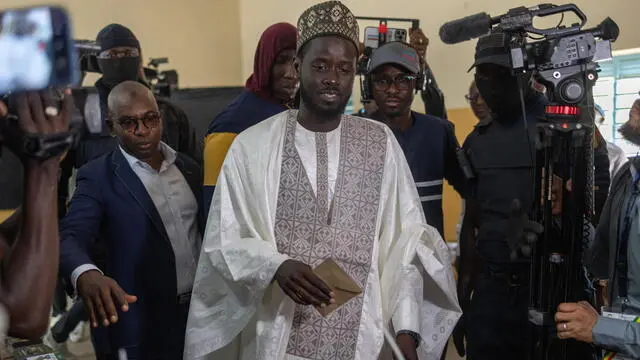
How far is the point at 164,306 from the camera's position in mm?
2438

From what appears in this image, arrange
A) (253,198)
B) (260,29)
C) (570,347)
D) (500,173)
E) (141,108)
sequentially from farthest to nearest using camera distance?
(260,29), (500,173), (141,108), (570,347), (253,198)

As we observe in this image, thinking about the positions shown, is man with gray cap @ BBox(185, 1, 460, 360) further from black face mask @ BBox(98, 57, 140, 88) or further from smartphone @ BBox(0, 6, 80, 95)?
black face mask @ BBox(98, 57, 140, 88)

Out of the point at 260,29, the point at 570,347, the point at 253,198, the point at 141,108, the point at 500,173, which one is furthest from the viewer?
the point at 260,29

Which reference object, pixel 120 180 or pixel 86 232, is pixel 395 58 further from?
pixel 86 232

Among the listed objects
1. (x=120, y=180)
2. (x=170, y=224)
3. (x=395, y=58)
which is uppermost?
(x=395, y=58)

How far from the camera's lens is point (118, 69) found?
340cm

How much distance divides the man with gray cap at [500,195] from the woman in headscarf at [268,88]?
0.78 meters

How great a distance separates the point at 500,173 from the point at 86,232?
5.36 ft

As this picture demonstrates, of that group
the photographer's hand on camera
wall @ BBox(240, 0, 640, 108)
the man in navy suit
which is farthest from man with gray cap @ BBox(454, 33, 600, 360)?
wall @ BBox(240, 0, 640, 108)

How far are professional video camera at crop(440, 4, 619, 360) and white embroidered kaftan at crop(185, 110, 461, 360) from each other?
0.30m

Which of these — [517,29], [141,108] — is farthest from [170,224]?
[517,29]

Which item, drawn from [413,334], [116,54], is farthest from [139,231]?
[116,54]

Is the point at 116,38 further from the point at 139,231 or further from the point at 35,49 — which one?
the point at 35,49

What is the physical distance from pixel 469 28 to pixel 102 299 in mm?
1583
